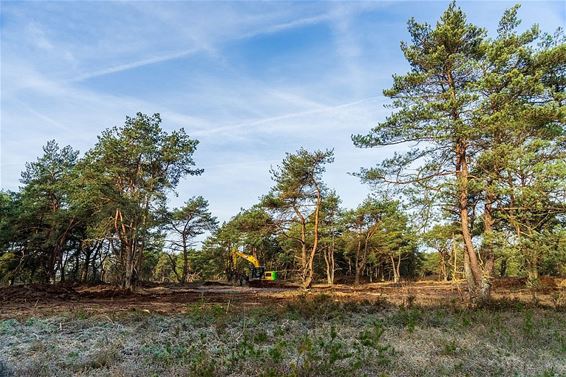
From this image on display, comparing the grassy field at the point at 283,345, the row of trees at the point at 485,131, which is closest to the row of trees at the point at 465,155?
the row of trees at the point at 485,131

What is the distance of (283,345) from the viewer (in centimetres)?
521

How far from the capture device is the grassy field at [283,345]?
15.8ft

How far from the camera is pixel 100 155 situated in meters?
18.6

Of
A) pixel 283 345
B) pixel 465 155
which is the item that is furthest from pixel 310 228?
pixel 283 345

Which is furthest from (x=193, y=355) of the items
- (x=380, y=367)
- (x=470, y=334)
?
(x=470, y=334)

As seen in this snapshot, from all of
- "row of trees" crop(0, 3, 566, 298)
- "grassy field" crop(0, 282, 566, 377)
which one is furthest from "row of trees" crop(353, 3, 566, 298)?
"grassy field" crop(0, 282, 566, 377)

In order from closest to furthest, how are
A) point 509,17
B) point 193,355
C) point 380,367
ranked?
point 380,367, point 193,355, point 509,17

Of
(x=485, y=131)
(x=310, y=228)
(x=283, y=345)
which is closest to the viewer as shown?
(x=283, y=345)

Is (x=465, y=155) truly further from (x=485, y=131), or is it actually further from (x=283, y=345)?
(x=283, y=345)

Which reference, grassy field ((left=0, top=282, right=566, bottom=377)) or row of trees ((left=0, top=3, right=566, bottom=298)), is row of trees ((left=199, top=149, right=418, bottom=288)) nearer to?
row of trees ((left=0, top=3, right=566, bottom=298))

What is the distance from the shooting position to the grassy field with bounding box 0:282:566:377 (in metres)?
4.82

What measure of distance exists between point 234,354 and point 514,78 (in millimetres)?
10672

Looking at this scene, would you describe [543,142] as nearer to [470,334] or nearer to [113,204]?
[470,334]

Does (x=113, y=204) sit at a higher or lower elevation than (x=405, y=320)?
higher
